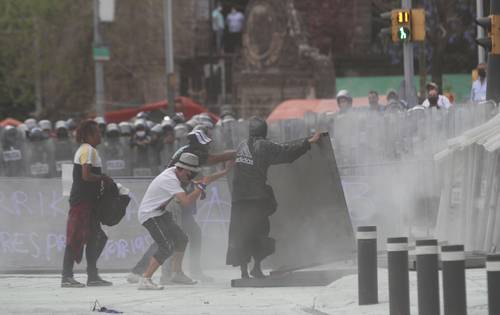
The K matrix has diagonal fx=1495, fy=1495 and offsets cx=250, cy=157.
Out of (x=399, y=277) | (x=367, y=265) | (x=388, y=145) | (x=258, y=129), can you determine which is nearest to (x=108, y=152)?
(x=388, y=145)

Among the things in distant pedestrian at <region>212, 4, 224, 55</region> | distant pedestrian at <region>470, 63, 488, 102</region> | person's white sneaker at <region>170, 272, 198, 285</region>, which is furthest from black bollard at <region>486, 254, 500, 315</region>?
distant pedestrian at <region>212, 4, 224, 55</region>

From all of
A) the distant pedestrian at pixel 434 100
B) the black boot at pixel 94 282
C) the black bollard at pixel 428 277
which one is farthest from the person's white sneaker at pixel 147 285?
the distant pedestrian at pixel 434 100

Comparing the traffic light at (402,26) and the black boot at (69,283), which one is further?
the traffic light at (402,26)

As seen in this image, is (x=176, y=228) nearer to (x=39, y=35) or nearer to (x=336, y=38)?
(x=39, y=35)

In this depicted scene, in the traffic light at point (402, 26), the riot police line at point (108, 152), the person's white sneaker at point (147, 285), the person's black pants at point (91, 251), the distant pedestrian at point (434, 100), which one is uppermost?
the traffic light at point (402, 26)

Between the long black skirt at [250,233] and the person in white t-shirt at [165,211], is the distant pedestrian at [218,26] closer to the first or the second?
the long black skirt at [250,233]

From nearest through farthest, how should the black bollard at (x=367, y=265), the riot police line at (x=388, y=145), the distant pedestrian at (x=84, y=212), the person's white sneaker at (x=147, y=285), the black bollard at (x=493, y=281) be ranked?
the black bollard at (x=493, y=281), the black bollard at (x=367, y=265), the person's white sneaker at (x=147, y=285), the distant pedestrian at (x=84, y=212), the riot police line at (x=388, y=145)

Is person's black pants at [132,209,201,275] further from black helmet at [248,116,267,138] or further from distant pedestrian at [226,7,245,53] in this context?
distant pedestrian at [226,7,245,53]

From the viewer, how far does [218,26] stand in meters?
44.5

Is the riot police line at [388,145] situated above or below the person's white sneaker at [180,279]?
above

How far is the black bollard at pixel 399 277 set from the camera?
11.6 metres

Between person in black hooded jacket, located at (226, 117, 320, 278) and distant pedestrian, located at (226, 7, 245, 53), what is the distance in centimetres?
2801

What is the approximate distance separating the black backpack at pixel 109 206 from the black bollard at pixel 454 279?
21.9 feet

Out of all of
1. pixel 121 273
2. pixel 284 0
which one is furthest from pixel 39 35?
pixel 121 273
